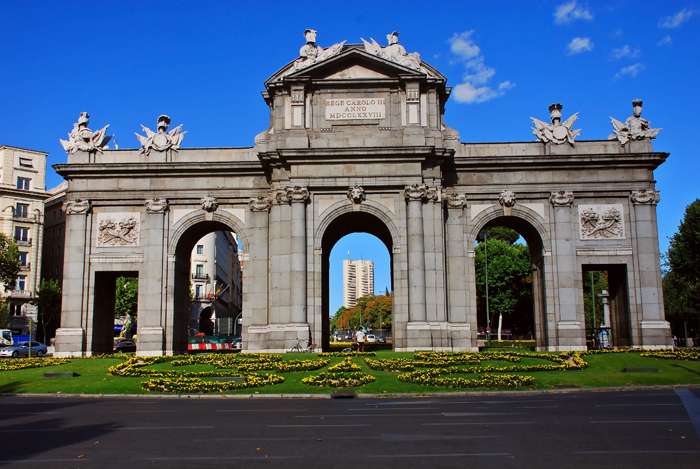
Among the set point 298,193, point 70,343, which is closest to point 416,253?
point 298,193

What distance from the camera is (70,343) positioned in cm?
4906

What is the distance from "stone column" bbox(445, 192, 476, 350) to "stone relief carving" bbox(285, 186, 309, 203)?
10081 millimetres

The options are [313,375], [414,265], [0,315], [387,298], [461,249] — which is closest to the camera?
[313,375]

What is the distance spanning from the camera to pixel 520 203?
50.2 meters

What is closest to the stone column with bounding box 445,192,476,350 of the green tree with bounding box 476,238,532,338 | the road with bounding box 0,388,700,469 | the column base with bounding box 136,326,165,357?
the column base with bounding box 136,326,165,357

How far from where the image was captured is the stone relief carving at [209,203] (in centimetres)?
5038

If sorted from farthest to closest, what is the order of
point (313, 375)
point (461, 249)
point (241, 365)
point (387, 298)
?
1. point (387, 298)
2. point (461, 249)
3. point (241, 365)
4. point (313, 375)

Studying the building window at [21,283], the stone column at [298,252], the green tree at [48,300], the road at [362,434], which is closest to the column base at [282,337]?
the stone column at [298,252]

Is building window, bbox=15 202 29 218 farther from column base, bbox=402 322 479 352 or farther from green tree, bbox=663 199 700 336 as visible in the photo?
green tree, bbox=663 199 700 336

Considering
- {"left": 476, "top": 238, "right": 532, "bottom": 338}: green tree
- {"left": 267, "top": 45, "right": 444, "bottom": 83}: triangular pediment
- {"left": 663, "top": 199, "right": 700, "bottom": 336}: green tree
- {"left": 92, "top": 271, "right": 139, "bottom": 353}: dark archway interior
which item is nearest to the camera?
{"left": 267, "top": 45, "right": 444, "bottom": 83}: triangular pediment

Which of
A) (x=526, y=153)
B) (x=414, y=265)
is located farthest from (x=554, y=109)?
(x=414, y=265)

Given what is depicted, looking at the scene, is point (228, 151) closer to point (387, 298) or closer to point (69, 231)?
point (69, 231)

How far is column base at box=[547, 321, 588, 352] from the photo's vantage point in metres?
47.9

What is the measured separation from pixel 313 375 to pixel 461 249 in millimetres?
19205
